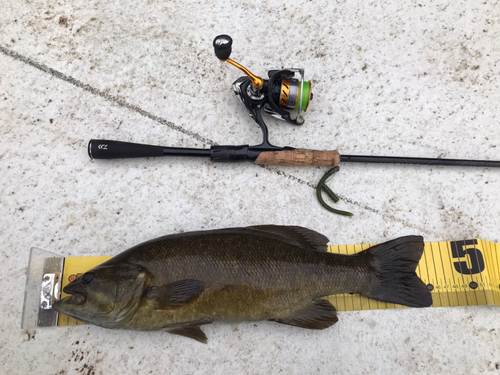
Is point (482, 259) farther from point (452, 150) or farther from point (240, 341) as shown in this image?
point (240, 341)

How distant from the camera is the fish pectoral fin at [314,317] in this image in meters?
2.13

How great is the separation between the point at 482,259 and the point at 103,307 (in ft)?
8.21

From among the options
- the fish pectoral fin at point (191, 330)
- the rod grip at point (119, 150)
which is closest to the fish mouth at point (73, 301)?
the fish pectoral fin at point (191, 330)

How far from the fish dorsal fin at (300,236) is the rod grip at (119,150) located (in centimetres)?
92

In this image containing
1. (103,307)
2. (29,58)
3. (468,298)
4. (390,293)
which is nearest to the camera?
(103,307)

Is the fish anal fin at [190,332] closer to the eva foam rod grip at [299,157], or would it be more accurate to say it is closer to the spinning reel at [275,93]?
the eva foam rod grip at [299,157]

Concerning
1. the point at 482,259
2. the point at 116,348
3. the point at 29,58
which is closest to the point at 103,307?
the point at 116,348

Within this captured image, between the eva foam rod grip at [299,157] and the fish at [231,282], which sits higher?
the eva foam rod grip at [299,157]

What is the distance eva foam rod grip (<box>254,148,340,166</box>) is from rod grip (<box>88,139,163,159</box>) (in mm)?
754

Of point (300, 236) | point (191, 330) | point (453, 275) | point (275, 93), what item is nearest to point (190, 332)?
point (191, 330)

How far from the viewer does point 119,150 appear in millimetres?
2352

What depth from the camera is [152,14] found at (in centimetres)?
280

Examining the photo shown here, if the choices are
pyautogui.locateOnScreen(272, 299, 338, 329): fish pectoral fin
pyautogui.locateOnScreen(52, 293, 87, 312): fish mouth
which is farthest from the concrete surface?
pyautogui.locateOnScreen(52, 293, 87, 312): fish mouth

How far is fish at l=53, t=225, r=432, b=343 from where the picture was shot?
6.44 ft
